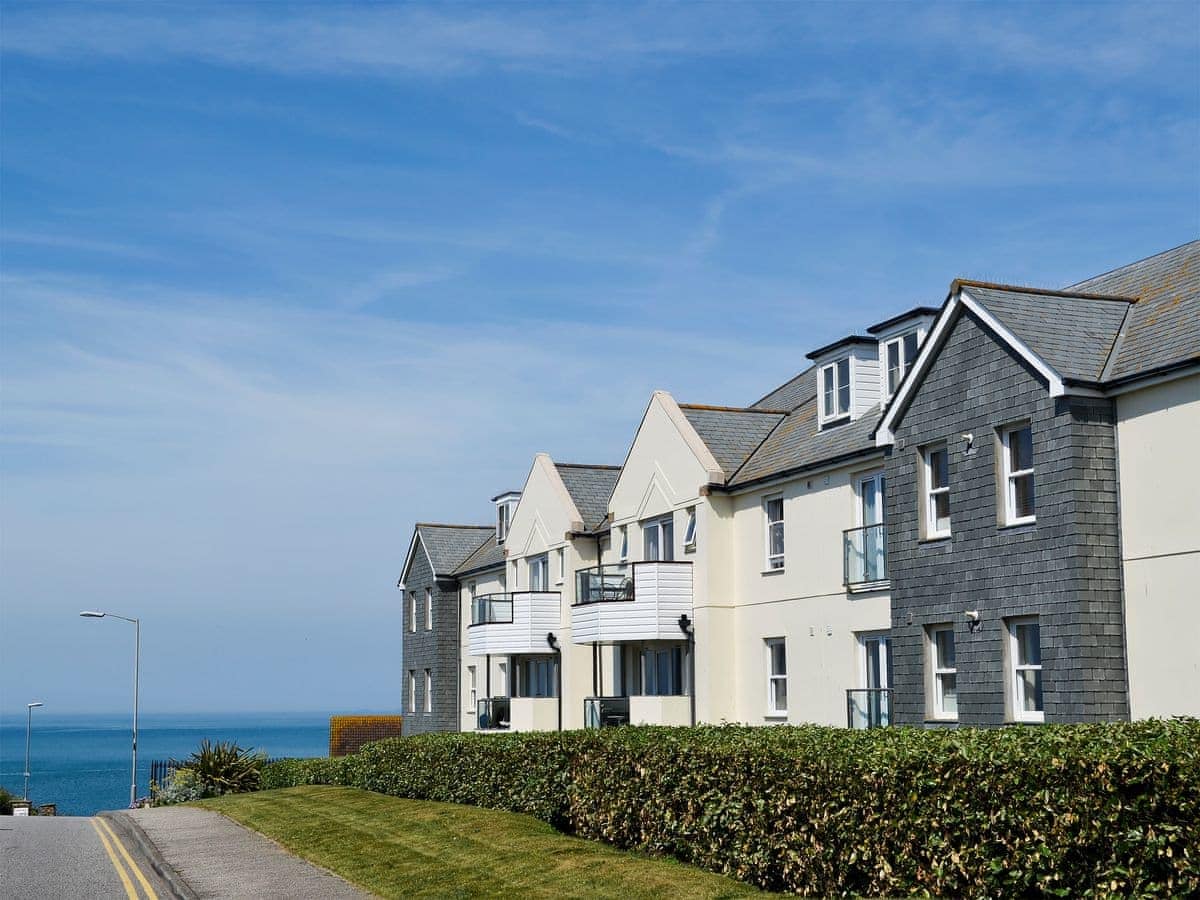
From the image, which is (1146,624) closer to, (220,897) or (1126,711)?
(1126,711)

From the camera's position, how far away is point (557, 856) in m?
17.3

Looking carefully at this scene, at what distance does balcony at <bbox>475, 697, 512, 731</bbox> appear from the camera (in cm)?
4291

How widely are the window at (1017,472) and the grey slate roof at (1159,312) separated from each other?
5.12 ft

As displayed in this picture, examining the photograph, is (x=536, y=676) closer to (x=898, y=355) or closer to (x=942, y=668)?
(x=898, y=355)

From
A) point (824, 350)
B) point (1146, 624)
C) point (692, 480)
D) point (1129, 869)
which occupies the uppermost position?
point (824, 350)

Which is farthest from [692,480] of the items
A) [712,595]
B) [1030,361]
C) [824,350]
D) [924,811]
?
[924,811]

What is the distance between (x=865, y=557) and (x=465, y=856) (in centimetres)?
1051

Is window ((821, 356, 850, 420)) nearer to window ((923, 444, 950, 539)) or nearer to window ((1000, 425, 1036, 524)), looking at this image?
window ((923, 444, 950, 539))

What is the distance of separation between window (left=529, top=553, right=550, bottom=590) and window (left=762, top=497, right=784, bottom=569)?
40.3 feet

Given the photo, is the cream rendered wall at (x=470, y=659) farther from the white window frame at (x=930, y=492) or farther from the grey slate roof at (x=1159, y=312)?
the grey slate roof at (x=1159, y=312)

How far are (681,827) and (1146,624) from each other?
6.91 metres

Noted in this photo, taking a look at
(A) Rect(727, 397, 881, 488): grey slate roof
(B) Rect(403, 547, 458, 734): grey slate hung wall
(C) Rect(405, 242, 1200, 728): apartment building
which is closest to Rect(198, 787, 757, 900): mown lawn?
(C) Rect(405, 242, 1200, 728): apartment building

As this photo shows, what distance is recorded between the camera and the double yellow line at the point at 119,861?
58.9ft

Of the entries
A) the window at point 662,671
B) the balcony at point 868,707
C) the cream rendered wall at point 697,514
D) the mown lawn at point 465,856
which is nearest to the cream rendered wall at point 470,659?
the window at point 662,671
